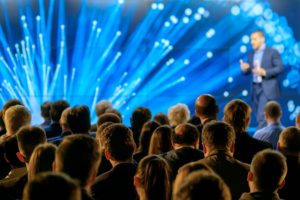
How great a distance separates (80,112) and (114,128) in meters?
1.25

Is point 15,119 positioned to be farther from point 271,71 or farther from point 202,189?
point 271,71

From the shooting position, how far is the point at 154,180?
2.38 meters

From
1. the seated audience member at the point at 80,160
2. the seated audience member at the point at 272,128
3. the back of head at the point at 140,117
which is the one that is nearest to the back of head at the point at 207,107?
the back of head at the point at 140,117

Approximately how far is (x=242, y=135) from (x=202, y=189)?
2.38 m

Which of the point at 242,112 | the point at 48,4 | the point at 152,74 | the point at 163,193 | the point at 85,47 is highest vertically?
the point at 48,4

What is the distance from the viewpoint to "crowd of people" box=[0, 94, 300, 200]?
5.48ft

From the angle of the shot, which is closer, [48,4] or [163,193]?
[163,193]

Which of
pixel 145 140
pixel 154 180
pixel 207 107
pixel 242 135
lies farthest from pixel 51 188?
pixel 207 107

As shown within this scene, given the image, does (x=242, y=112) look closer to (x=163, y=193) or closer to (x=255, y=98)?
(x=163, y=193)

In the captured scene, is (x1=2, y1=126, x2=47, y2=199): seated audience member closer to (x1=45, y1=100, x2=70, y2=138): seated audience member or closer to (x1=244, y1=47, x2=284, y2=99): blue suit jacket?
(x1=45, y1=100, x2=70, y2=138): seated audience member

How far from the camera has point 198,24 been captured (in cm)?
916

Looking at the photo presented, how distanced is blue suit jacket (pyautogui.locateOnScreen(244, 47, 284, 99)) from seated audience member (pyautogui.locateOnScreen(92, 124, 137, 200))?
5.11 m

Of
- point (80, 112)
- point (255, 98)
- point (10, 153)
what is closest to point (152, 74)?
point (255, 98)

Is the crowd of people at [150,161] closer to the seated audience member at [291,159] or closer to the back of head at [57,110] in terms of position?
the seated audience member at [291,159]
